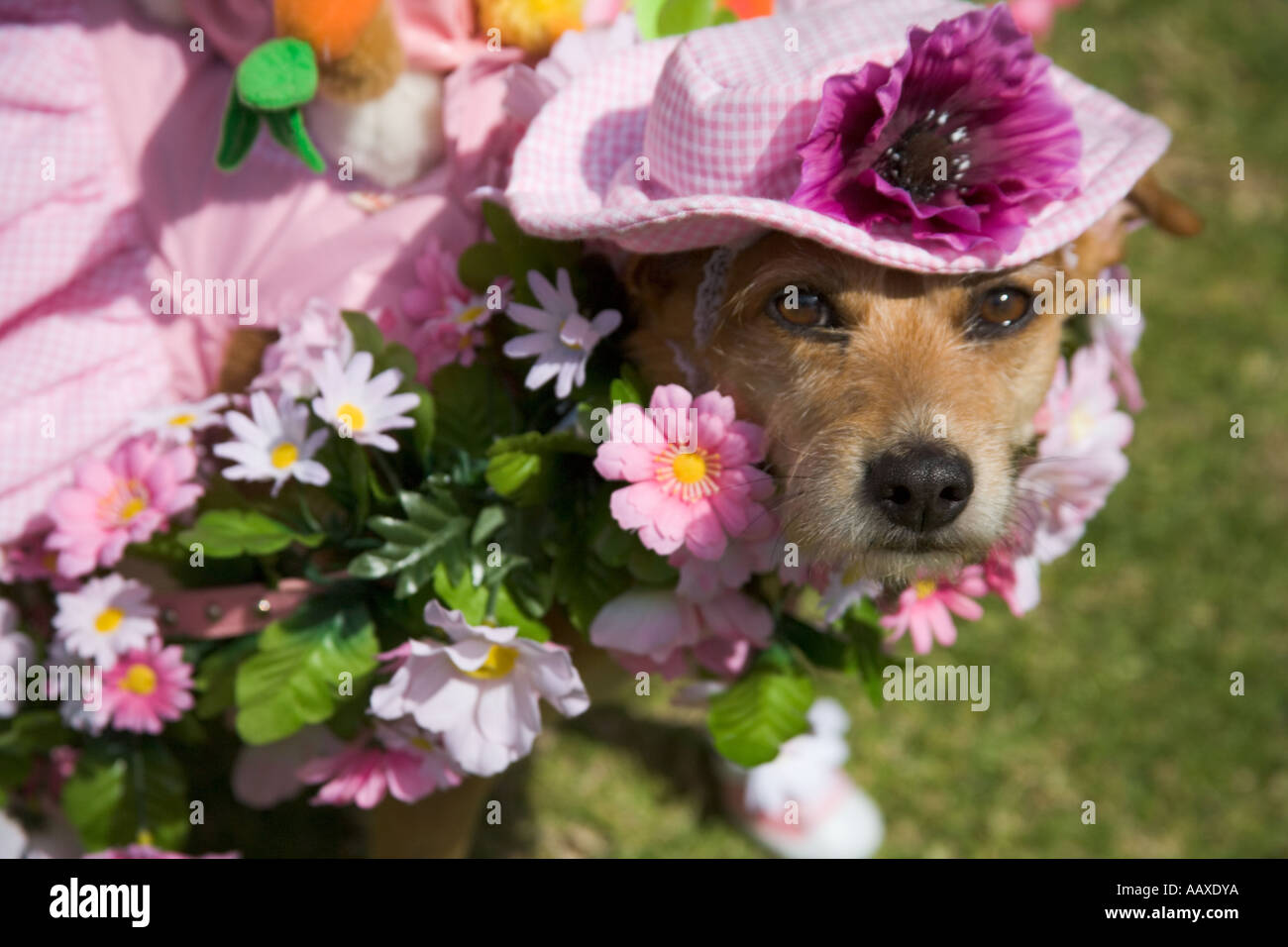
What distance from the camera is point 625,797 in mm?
3607

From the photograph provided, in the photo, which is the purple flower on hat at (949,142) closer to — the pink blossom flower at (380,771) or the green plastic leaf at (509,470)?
the green plastic leaf at (509,470)

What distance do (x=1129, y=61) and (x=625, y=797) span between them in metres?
4.95

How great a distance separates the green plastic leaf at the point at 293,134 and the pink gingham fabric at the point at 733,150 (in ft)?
1.60

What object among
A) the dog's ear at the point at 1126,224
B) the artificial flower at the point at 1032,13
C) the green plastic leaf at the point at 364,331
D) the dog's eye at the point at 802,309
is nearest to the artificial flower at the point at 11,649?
the green plastic leaf at the point at 364,331

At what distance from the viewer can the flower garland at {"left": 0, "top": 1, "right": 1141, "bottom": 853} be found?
211 cm

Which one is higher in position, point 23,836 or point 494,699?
point 494,699

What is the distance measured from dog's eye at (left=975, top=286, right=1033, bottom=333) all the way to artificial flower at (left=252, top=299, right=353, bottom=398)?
1215 mm

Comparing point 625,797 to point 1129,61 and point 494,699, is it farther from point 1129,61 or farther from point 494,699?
point 1129,61

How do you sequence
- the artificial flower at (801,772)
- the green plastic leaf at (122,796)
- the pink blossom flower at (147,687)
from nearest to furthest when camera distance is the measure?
the pink blossom flower at (147,687) → the green plastic leaf at (122,796) → the artificial flower at (801,772)

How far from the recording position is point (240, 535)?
7.10ft

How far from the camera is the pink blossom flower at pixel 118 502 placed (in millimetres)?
2201

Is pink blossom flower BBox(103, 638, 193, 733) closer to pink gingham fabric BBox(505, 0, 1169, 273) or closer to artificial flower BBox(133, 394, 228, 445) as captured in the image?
artificial flower BBox(133, 394, 228, 445)
